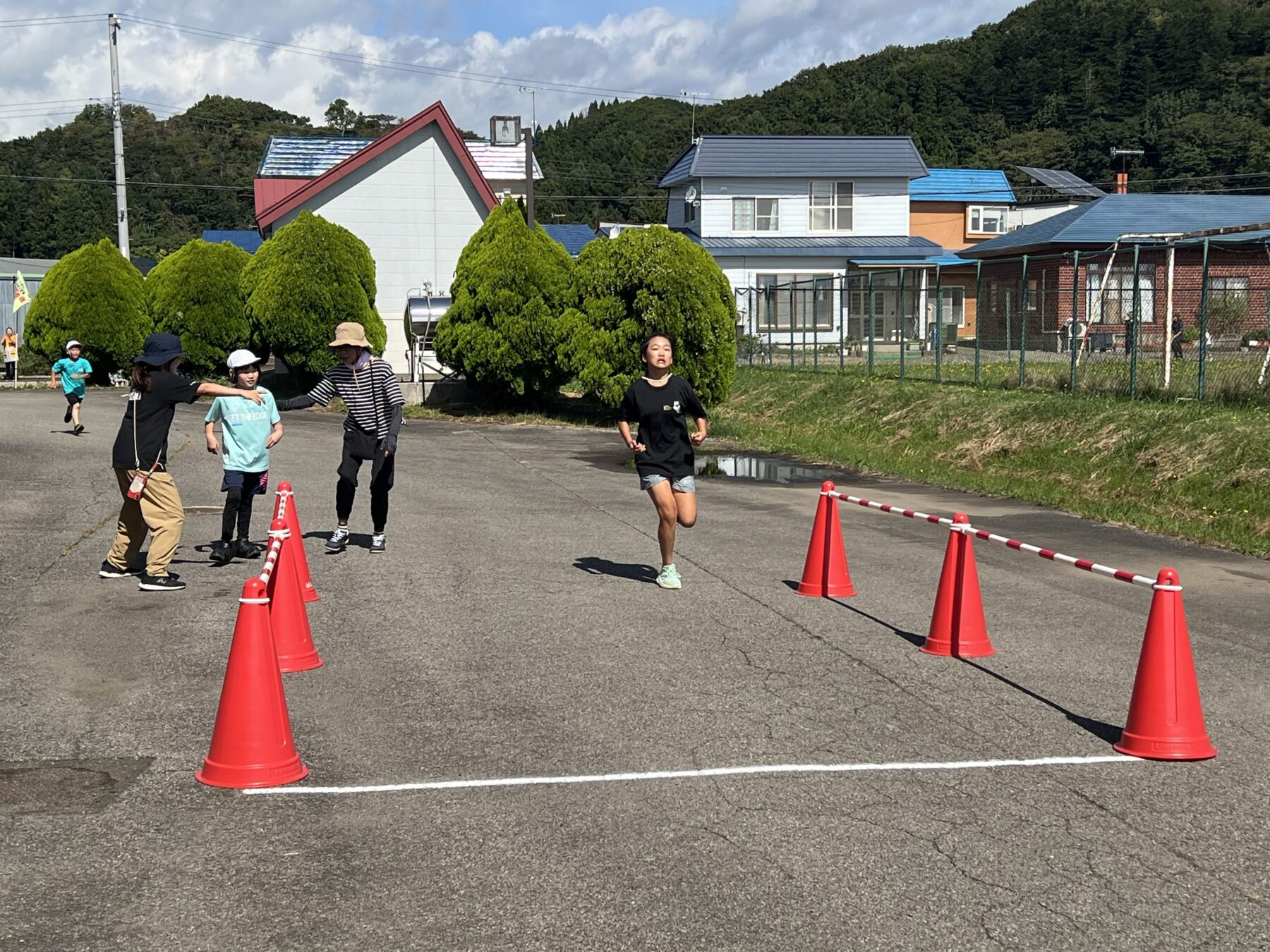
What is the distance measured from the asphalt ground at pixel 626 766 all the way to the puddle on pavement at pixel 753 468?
21.1 ft

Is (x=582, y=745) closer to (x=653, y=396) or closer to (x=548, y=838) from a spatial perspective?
(x=548, y=838)

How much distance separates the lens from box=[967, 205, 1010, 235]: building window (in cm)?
6300

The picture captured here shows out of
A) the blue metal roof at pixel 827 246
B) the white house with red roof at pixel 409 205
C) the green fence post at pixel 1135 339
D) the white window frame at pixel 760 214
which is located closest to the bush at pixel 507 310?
the green fence post at pixel 1135 339

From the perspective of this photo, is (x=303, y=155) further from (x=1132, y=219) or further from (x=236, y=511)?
(x=236, y=511)

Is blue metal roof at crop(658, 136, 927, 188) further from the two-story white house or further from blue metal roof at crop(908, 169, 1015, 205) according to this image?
blue metal roof at crop(908, 169, 1015, 205)

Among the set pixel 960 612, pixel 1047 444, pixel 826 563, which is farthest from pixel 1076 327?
pixel 960 612

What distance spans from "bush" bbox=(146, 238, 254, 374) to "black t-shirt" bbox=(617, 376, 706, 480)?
27.4 meters

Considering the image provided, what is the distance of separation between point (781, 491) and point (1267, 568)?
20.6 feet

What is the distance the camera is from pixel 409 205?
39.4 meters

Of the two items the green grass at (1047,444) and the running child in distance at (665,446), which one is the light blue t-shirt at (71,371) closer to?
the green grass at (1047,444)

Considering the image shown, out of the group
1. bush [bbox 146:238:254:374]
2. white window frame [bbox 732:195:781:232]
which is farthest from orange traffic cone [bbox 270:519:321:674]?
white window frame [bbox 732:195:781:232]

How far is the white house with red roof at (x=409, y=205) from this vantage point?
38.8 meters

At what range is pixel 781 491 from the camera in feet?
54.9

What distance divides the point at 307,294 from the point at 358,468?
21.3 m
